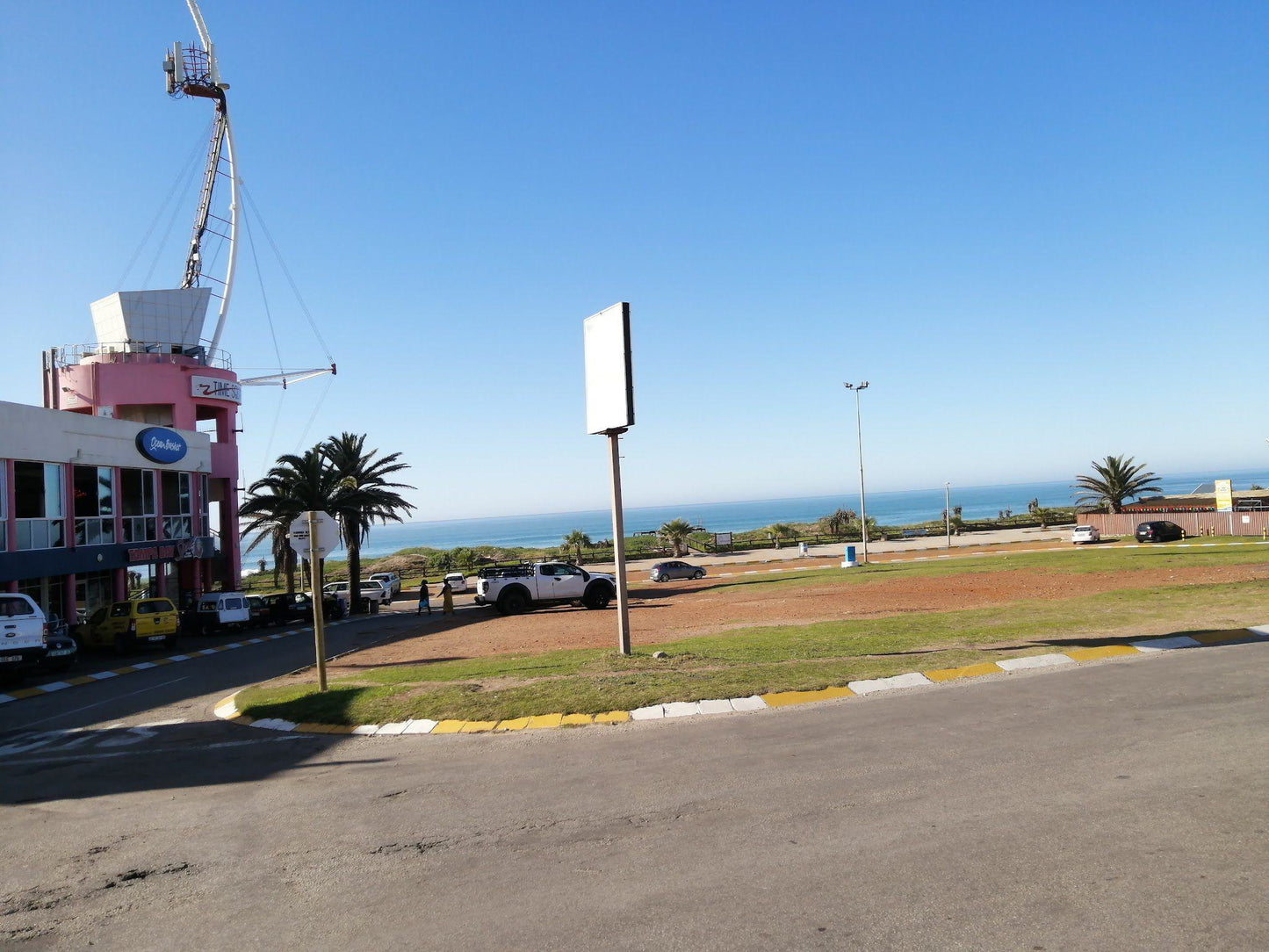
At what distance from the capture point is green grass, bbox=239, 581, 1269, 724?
10961 mm

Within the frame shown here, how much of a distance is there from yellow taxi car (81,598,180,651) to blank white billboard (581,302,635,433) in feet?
66.9

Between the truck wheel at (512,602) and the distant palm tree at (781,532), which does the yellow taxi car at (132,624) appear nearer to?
the truck wheel at (512,602)

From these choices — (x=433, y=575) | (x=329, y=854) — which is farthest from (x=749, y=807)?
(x=433, y=575)

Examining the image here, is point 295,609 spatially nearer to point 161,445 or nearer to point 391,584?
point 161,445

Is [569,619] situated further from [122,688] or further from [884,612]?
[122,688]

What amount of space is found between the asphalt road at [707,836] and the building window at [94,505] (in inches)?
1049

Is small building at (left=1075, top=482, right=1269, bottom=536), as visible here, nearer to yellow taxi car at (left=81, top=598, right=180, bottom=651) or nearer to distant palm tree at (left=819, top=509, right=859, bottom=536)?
distant palm tree at (left=819, top=509, right=859, bottom=536)

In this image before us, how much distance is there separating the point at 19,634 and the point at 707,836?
65.2 feet

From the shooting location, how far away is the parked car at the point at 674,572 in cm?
5169

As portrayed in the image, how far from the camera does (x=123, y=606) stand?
91.2ft

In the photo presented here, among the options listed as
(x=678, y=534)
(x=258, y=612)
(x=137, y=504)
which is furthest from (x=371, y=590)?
(x=678, y=534)

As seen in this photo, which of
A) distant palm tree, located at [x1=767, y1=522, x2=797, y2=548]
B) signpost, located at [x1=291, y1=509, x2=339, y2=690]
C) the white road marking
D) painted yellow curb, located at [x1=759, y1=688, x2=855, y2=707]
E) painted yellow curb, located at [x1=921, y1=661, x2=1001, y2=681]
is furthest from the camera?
distant palm tree, located at [x1=767, y1=522, x2=797, y2=548]

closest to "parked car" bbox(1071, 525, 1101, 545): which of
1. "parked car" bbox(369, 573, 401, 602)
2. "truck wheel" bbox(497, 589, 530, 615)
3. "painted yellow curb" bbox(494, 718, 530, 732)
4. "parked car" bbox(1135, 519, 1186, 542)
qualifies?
"parked car" bbox(1135, 519, 1186, 542)

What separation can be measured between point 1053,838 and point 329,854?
5007mm
